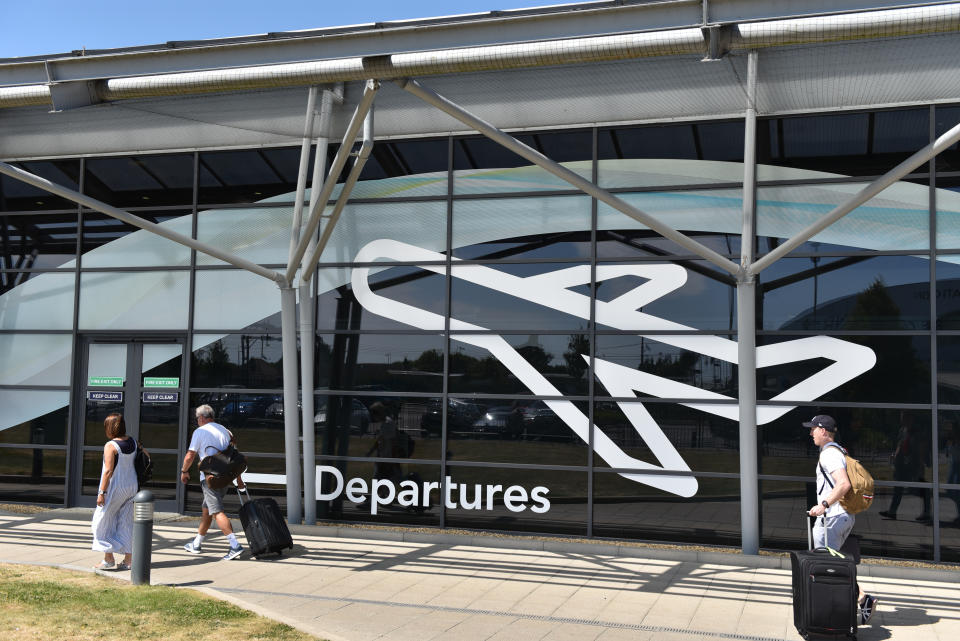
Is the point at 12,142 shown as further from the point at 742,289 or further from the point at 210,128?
the point at 742,289

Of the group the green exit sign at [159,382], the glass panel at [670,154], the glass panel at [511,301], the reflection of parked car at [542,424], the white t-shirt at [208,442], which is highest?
the glass panel at [670,154]

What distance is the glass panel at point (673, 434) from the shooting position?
10.6 m

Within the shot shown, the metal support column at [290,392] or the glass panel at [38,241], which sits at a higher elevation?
the glass panel at [38,241]

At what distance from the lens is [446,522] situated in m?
11.5

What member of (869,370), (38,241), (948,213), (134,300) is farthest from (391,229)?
(948,213)

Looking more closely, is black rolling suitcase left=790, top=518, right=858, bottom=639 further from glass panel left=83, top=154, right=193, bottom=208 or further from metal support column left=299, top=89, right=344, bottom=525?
glass panel left=83, top=154, right=193, bottom=208

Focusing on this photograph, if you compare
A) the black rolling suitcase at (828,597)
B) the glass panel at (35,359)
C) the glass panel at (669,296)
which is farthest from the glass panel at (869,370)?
the glass panel at (35,359)

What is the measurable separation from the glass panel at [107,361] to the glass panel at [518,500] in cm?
516

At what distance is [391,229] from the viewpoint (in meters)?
12.0

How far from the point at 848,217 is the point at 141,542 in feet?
27.1

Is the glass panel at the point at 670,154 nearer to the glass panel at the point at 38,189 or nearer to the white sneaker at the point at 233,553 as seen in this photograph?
the white sneaker at the point at 233,553

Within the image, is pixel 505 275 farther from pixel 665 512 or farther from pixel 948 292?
pixel 948 292

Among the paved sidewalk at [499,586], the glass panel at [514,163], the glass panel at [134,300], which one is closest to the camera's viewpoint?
the paved sidewalk at [499,586]

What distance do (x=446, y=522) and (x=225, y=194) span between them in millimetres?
5493
